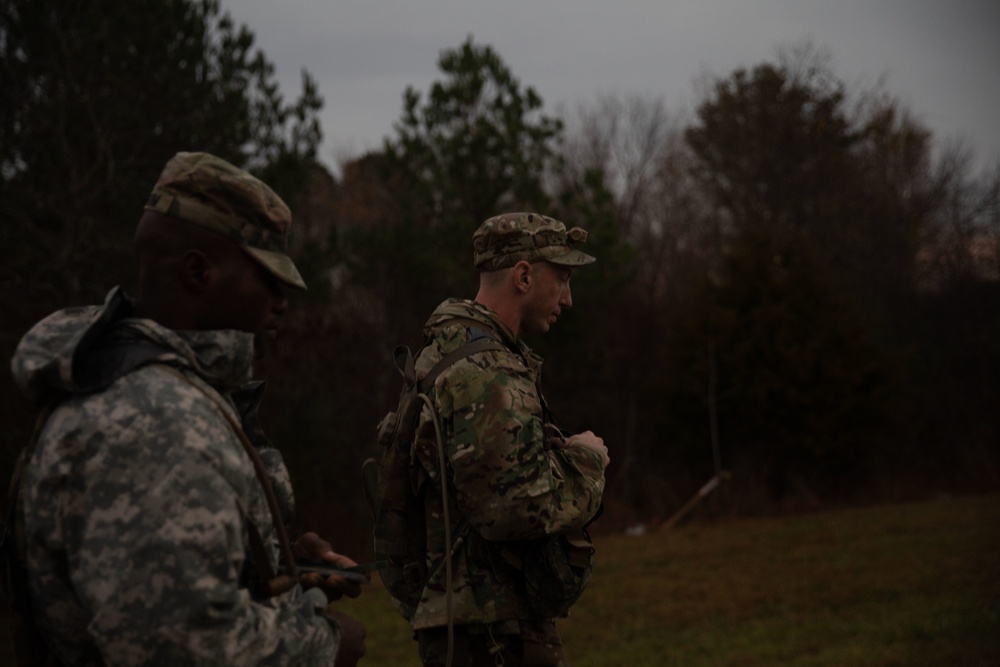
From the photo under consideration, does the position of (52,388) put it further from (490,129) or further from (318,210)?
(318,210)

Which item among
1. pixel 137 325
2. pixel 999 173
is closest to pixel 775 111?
pixel 999 173

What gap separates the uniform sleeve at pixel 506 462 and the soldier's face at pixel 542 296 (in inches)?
14.1

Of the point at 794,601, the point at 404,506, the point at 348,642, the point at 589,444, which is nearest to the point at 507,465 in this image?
the point at 589,444

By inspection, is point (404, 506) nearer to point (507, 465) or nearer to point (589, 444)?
point (507, 465)

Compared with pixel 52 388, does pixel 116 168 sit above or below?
above

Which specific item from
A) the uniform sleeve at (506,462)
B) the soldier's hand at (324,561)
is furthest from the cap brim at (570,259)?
the soldier's hand at (324,561)

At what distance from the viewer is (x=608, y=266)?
1822cm

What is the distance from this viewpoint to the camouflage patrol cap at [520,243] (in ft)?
12.6

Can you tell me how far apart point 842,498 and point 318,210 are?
50.9ft

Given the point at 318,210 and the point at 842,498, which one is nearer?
the point at 842,498

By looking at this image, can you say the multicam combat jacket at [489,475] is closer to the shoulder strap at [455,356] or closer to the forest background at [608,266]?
the shoulder strap at [455,356]

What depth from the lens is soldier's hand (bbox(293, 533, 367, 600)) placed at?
2430 millimetres

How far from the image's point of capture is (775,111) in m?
27.8

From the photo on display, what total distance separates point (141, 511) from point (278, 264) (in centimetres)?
62
